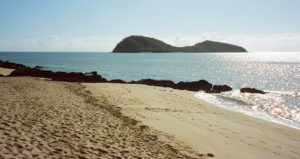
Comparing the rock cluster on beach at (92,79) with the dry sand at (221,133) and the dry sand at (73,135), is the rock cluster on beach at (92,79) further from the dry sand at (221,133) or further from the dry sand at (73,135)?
the dry sand at (73,135)

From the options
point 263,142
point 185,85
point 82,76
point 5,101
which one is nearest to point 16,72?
point 82,76

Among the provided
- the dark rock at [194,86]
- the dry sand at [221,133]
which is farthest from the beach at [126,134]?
the dark rock at [194,86]

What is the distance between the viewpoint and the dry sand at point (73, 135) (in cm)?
714

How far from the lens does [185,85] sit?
3644 centimetres

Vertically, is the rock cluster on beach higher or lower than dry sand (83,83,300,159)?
higher

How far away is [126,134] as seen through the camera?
10.3 metres

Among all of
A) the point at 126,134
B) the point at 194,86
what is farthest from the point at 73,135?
the point at 194,86

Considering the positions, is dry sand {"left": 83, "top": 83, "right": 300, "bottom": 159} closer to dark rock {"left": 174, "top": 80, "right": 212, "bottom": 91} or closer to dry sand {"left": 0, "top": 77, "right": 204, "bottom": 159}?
dry sand {"left": 0, "top": 77, "right": 204, "bottom": 159}

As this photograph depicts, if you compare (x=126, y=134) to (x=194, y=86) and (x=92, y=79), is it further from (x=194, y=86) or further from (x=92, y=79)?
(x=194, y=86)

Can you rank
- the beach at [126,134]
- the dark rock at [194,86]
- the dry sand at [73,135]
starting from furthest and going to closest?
the dark rock at [194,86]
the beach at [126,134]
the dry sand at [73,135]

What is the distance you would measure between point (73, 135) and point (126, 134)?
2526mm

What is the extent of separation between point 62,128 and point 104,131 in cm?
188

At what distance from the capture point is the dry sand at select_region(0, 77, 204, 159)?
7145mm

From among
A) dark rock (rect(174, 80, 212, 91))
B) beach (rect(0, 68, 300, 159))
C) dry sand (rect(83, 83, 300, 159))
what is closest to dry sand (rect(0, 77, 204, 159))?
beach (rect(0, 68, 300, 159))
